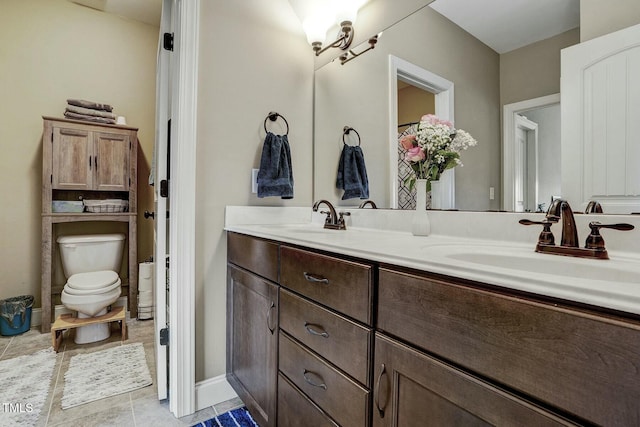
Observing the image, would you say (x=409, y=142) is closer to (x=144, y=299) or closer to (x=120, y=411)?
(x=120, y=411)

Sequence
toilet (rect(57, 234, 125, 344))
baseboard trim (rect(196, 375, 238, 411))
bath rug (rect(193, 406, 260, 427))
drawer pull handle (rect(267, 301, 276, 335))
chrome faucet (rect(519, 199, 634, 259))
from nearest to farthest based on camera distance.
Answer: chrome faucet (rect(519, 199, 634, 259)), drawer pull handle (rect(267, 301, 276, 335)), bath rug (rect(193, 406, 260, 427)), baseboard trim (rect(196, 375, 238, 411)), toilet (rect(57, 234, 125, 344))

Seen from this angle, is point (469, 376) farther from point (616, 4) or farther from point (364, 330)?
point (616, 4)

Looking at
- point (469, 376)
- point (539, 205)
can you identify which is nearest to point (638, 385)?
point (469, 376)

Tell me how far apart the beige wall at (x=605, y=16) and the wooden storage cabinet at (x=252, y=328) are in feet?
4.00

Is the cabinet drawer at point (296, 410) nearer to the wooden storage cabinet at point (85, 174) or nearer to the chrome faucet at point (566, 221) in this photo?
the chrome faucet at point (566, 221)

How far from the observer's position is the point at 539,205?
1083mm

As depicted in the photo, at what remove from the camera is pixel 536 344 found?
515 millimetres

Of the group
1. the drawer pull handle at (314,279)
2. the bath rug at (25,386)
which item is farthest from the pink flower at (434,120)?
the bath rug at (25,386)

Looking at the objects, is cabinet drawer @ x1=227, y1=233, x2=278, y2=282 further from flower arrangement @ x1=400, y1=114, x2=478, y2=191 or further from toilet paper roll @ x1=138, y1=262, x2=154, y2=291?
toilet paper roll @ x1=138, y1=262, x2=154, y2=291

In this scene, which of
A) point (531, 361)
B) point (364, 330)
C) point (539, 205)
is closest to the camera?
point (531, 361)

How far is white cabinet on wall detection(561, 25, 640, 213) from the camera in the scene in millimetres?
874

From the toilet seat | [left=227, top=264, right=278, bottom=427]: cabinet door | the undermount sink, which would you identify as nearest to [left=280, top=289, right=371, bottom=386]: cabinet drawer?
[left=227, top=264, right=278, bottom=427]: cabinet door

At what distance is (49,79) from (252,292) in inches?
106

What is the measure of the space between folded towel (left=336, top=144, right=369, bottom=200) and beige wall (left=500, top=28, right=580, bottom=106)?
735 mm
